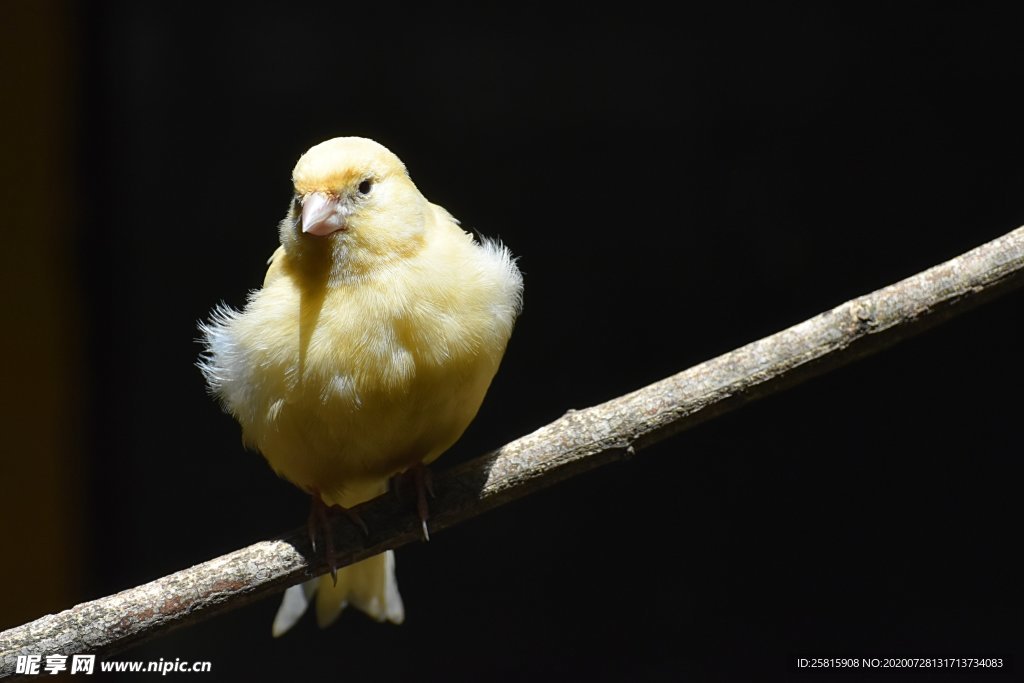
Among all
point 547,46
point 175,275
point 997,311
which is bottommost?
point 997,311

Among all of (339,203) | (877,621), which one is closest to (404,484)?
(339,203)

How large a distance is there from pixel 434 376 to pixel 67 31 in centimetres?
235

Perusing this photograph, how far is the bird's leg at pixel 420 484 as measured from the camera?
2299 mm

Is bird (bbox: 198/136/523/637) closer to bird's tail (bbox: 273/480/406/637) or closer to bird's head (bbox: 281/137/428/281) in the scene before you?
bird's head (bbox: 281/137/428/281)

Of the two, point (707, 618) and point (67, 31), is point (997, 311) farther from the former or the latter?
point (67, 31)

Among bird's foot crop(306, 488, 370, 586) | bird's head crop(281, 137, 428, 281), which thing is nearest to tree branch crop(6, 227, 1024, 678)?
bird's foot crop(306, 488, 370, 586)

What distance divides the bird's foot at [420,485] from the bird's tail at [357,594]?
0.74 m

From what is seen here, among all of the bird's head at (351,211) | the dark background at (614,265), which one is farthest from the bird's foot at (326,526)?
the dark background at (614,265)

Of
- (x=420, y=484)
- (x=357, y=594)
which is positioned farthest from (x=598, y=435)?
(x=357, y=594)

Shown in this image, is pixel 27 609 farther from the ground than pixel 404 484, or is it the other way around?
pixel 27 609

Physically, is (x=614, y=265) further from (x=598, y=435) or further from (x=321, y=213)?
(x=321, y=213)

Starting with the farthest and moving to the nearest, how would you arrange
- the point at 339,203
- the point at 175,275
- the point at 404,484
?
the point at 175,275, the point at 404,484, the point at 339,203

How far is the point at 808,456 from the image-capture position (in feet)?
12.1

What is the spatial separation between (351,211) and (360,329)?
244 millimetres
